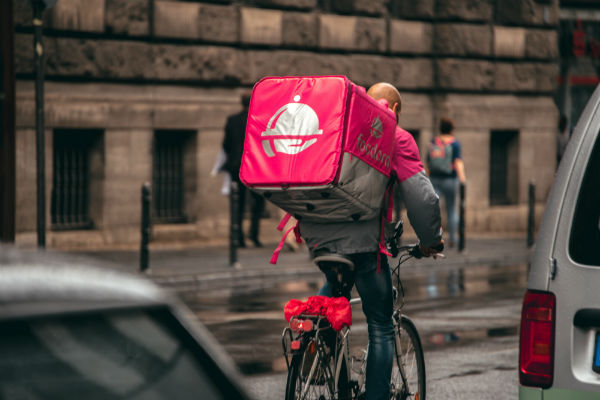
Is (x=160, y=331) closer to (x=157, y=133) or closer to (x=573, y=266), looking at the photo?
(x=573, y=266)

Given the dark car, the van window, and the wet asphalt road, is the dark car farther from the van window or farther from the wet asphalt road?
the wet asphalt road

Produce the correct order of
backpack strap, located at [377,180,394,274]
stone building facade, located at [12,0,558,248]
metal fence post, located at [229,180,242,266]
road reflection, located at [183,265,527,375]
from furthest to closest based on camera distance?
1. stone building facade, located at [12,0,558,248]
2. metal fence post, located at [229,180,242,266]
3. road reflection, located at [183,265,527,375]
4. backpack strap, located at [377,180,394,274]

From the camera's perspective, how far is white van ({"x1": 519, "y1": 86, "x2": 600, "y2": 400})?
384cm

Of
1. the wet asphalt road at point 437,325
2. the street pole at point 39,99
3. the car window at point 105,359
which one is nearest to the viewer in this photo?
the car window at point 105,359

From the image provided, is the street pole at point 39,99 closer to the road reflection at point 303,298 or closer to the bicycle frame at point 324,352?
the road reflection at point 303,298

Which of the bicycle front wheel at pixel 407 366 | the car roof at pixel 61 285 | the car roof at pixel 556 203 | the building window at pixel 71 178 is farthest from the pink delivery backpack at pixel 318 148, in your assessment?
the building window at pixel 71 178

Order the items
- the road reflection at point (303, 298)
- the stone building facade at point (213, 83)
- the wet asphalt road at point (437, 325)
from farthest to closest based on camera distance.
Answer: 1. the stone building facade at point (213, 83)
2. the road reflection at point (303, 298)
3. the wet asphalt road at point (437, 325)

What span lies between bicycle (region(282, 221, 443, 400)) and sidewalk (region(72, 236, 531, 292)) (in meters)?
6.70

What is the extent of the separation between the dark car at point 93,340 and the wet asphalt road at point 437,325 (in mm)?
3354

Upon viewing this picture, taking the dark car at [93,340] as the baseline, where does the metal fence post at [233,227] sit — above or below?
below

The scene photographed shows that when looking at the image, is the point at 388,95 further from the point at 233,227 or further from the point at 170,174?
the point at 170,174

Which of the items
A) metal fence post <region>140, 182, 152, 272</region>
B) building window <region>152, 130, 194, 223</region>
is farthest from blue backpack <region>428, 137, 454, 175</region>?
metal fence post <region>140, 182, 152, 272</region>

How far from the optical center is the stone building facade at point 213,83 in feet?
49.7

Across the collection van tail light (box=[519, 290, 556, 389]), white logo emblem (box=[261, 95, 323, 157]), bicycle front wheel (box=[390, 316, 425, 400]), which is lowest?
bicycle front wheel (box=[390, 316, 425, 400])
